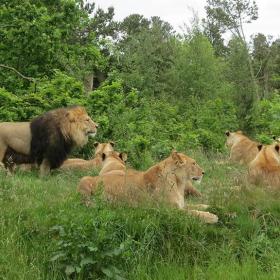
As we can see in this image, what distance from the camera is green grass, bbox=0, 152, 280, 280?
5930 millimetres

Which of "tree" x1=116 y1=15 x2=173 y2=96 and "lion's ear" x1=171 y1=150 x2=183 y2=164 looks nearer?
"lion's ear" x1=171 y1=150 x2=183 y2=164

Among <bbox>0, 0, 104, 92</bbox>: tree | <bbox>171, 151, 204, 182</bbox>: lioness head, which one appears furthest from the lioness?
<bbox>0, 0, 104, 92</bbox>: tree

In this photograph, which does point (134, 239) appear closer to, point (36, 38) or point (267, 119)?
point (36, 38)

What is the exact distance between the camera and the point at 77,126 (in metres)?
→ 11.3

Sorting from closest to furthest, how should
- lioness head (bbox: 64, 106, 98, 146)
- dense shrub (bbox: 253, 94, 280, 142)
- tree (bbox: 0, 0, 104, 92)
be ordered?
1. lioness head (bbox: 64, 106, 98, 146)
2. tree (bbox: 0, 0, 104, 92)
3. dense shrub (bbox: 253, 94, 280, 142)

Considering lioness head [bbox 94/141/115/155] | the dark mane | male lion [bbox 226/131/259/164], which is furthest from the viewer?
male lion [bbox 226/131/259/164]

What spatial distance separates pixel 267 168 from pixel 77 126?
12.8 ft

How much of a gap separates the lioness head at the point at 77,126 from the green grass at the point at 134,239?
3428 millimetres

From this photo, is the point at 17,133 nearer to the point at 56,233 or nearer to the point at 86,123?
the point at 86,123

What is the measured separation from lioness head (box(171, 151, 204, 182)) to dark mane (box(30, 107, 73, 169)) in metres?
3.58

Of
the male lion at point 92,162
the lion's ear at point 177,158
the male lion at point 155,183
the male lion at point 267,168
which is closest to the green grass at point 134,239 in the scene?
the male lion at point 155,183

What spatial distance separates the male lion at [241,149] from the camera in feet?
44.8

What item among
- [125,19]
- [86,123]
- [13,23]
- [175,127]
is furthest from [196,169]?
[125,19]

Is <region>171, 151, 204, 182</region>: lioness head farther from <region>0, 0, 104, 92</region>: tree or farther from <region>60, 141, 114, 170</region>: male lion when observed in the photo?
<region>0, 0, 104, 92</region>: tree
